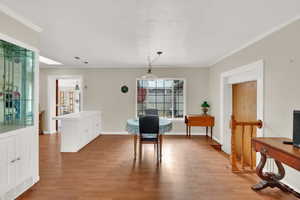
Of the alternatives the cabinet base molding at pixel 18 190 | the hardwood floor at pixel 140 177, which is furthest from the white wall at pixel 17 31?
the hardwood floor at pixel 140 177

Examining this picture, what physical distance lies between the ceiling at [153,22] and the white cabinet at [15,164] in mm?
1603

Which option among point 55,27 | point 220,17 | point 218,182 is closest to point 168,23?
point 220,17

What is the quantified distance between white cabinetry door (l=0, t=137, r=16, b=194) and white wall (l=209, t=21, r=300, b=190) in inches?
143

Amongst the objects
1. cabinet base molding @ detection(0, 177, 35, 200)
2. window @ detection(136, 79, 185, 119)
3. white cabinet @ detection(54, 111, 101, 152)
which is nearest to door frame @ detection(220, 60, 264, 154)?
window @ detection(136, 79, 185, 119)

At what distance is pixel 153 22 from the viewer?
2.47 m

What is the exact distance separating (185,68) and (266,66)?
3335mm

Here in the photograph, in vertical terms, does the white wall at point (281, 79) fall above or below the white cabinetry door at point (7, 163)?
above

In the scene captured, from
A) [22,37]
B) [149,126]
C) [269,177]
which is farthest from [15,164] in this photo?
[269,177]

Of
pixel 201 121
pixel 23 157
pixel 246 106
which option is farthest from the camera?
pixel 201 121

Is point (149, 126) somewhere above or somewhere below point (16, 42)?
below

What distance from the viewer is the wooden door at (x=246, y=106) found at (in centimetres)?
353

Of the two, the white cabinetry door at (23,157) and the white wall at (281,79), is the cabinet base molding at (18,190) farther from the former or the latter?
the white wall at (281,79)

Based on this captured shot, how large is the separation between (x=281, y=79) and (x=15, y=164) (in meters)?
3.79

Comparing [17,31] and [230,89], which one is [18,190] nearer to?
[17,31]
